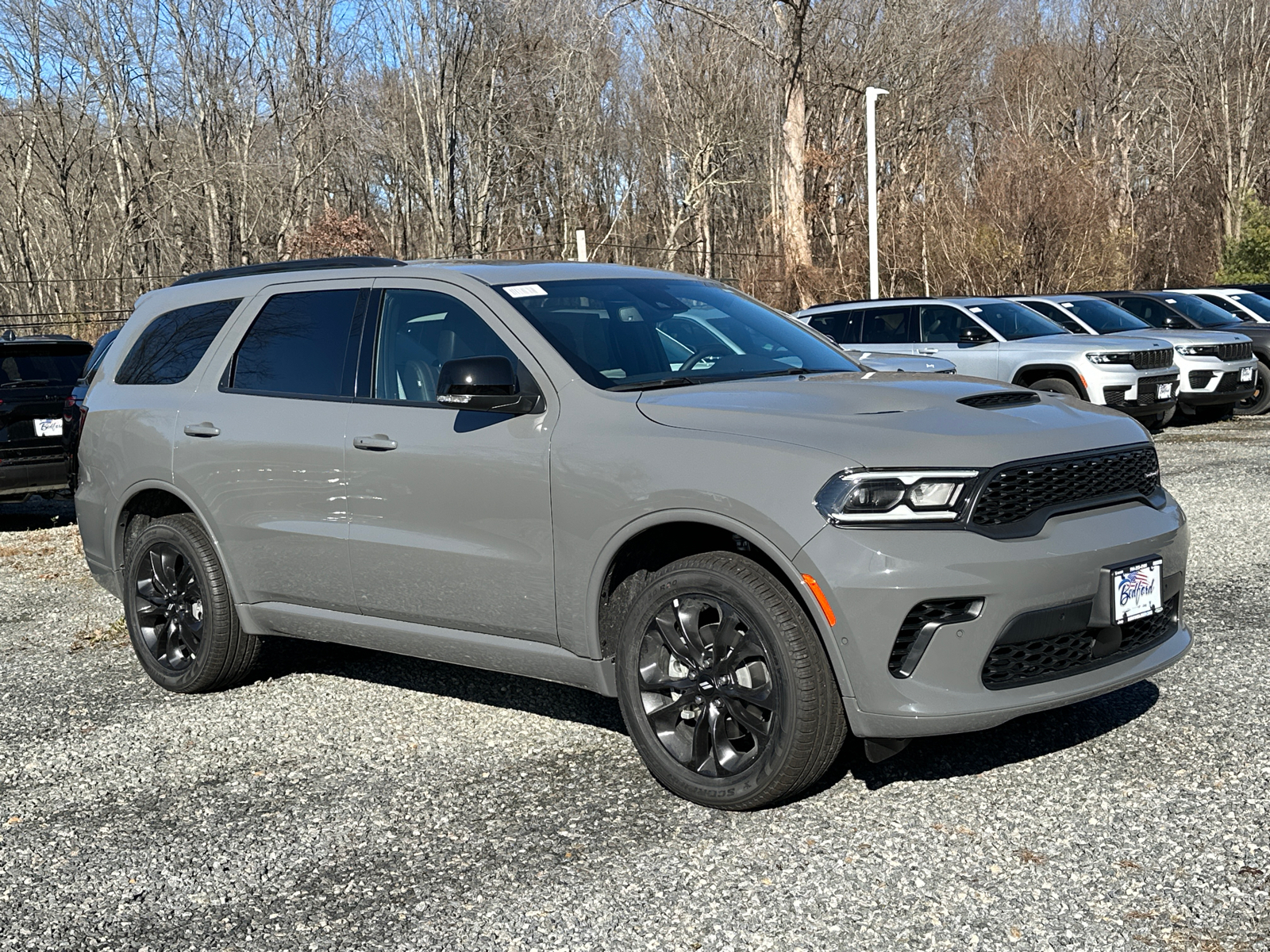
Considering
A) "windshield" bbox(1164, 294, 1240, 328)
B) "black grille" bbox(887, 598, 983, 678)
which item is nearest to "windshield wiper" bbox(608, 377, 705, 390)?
"black grille" bbox(887, 598, 983, 678)

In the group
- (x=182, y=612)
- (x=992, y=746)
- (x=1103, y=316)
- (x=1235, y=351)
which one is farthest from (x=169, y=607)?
(x=1235, y=351)

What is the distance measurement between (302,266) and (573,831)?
9.73 feet

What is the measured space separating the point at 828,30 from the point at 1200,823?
36415 millimetres

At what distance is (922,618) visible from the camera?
12.5ft

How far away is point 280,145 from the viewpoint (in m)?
35.8

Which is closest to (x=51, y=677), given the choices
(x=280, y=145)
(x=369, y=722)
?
(x=369, y=722)

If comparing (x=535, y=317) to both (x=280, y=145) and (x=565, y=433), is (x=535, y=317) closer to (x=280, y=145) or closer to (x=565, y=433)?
(x=565, y=433)

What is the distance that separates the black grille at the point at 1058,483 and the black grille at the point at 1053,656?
0.40m

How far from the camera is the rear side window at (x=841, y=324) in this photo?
16.1 meters

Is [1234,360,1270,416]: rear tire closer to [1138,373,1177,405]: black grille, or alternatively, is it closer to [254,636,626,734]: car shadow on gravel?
[1138,373,1177,405]: black grille

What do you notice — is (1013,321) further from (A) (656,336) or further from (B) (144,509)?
(B) (144,509)

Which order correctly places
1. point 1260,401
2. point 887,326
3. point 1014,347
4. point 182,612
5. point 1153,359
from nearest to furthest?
1. point 182,612
2. point 1153,359
3. point 1014,347
4. point 887,326
5. point 1260,401

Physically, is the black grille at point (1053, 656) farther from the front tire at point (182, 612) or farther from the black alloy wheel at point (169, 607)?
the black alloy wheel at point (169, 607)

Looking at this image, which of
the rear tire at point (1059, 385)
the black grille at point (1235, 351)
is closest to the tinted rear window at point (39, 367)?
the rear tire at point (1059, 385)
